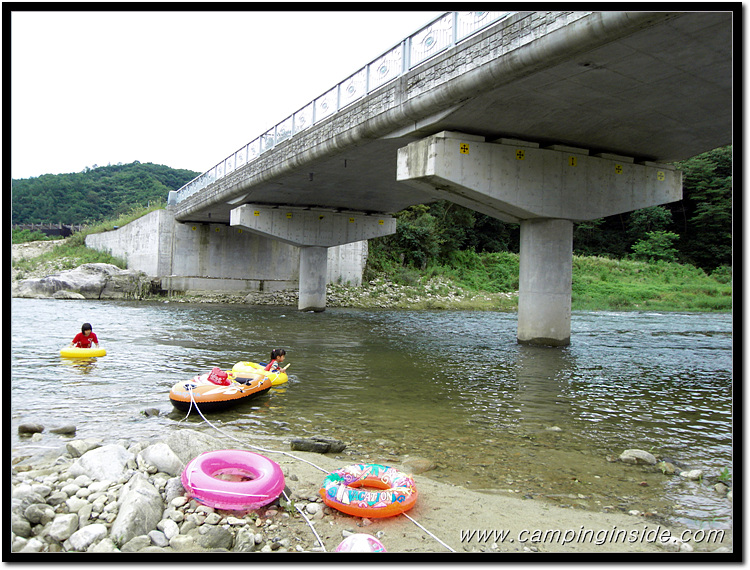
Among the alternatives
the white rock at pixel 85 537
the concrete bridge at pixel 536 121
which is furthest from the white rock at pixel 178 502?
the concrete bridge at pixel 536 121

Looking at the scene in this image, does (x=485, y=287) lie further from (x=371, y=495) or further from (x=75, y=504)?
(x=75, y=504)

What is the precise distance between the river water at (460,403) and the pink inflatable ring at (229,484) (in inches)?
60.1

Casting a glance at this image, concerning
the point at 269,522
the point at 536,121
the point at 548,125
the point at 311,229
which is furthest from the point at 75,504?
the point at 311,229

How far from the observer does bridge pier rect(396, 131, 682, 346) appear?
1462 centimetres

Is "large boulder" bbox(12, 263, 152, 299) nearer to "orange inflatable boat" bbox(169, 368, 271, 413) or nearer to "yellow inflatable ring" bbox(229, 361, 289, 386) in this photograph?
"yellow inflatable ring" bbox(229, 361, 289, 386)

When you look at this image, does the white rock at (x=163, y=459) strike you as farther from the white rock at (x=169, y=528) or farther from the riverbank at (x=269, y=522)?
the white rock at (x=169, y=528)

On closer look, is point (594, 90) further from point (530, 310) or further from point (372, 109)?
point (530, 310)

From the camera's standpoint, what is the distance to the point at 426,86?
13.3m

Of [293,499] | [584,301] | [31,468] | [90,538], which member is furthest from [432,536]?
[584,301]

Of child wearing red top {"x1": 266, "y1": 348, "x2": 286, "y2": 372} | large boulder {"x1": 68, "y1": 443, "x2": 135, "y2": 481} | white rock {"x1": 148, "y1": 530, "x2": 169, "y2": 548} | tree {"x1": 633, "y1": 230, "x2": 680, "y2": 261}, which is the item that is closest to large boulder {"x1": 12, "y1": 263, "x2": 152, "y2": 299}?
child wearing red top {"x1": 266, "y1": 348, "x2": 286, "y2": 372}

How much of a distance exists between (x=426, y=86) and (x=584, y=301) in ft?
98.1

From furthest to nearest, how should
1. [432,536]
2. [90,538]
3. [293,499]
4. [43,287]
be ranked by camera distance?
[43,287] < [293,499] < [432,536] < [90,538]

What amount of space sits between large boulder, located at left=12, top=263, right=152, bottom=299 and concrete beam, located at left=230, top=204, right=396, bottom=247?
10608 millimetres

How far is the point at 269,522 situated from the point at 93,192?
7470cm
